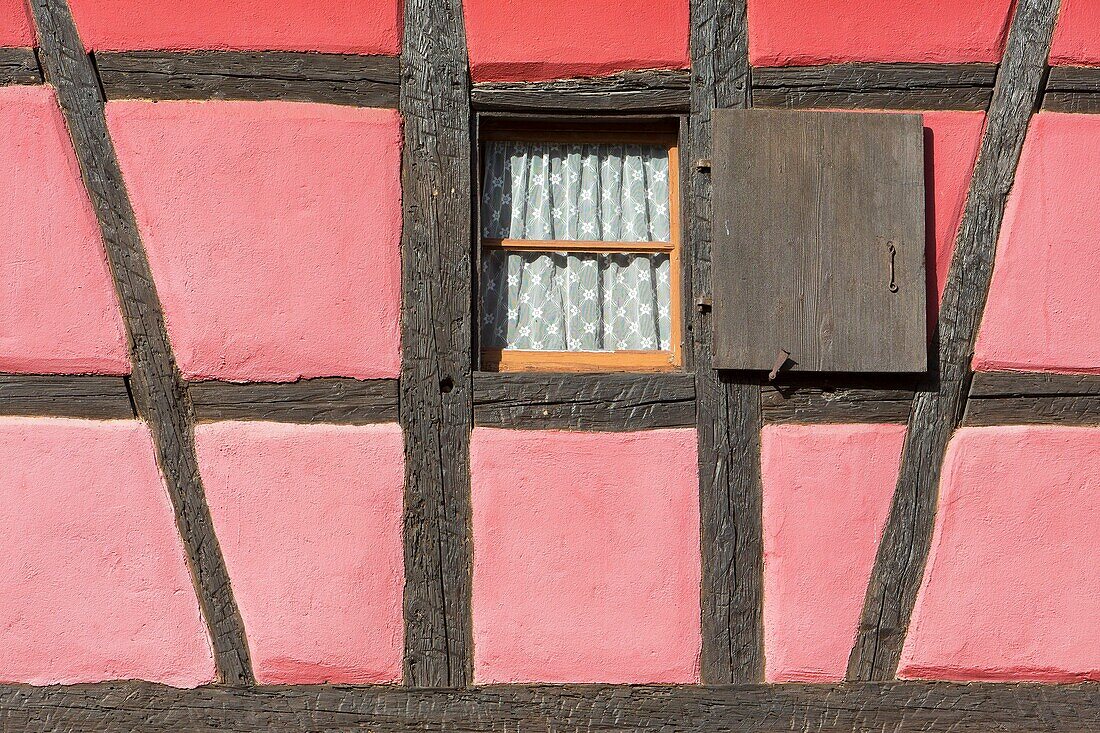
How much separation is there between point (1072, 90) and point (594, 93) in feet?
4.74

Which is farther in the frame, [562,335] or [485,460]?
[562,335]

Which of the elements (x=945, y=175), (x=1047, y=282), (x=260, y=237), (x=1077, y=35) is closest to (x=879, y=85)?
(x=945, y=175)

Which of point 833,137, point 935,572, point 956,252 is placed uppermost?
point 833,137

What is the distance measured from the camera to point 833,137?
310cm

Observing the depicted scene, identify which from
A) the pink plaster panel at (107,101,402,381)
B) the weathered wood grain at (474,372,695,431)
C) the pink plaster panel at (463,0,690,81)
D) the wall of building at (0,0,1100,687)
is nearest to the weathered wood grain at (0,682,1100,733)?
the wall of building at (0,0,1100,687)

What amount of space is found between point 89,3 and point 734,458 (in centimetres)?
231

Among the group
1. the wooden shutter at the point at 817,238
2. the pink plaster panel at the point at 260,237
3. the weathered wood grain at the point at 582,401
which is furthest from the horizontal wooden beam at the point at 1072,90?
the pink plaster panel at the point at 260,237

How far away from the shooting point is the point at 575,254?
3271mm

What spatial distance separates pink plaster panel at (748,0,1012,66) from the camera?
3.11 m

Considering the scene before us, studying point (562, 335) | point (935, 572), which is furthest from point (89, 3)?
point (935, 572)

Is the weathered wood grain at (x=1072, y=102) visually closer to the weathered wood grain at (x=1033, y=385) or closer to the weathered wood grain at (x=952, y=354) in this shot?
the weathered wood grain at (x=952, y=354)

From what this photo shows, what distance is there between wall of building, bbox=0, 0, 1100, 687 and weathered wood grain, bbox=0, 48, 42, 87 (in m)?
0.04

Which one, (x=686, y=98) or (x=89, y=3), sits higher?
(x=89, y=3)

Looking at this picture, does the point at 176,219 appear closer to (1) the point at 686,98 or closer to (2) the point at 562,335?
(2) the point at 562,335
